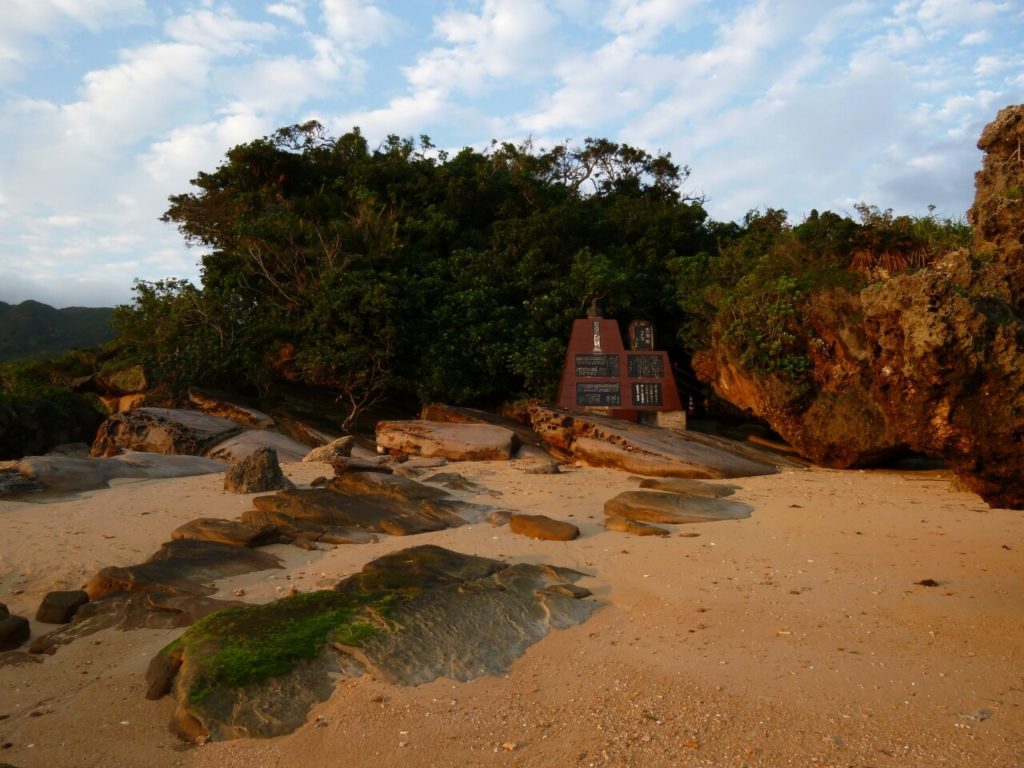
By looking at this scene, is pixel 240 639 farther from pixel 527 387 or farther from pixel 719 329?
pixel 527 387

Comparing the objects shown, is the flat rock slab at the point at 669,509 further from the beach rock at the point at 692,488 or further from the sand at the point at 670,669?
the beach rock at the point at 692,488

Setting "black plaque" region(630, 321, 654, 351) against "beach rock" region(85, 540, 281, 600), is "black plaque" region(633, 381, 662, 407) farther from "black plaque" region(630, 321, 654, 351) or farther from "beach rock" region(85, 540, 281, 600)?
"beach rock" region(85, 540, 281, 600)

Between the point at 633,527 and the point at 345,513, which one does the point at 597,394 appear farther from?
the point at 345,513

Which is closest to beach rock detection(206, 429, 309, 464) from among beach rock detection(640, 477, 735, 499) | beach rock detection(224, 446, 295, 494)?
beach rock detection(224, 446, 295, 494)

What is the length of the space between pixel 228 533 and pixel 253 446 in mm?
7409

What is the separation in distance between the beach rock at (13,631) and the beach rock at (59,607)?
0.72 ft

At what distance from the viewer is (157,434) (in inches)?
553

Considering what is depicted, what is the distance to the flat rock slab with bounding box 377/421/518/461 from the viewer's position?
547 inches

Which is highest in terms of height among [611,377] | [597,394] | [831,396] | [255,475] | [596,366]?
[596,366]

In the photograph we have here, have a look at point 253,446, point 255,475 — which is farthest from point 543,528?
point 253,446

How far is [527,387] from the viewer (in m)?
19.0

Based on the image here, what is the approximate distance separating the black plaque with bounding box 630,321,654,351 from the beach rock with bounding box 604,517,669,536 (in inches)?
424

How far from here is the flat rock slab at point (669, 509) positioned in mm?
8062

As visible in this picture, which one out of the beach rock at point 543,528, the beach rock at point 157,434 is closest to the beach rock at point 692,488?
the beach rock at point 543,528
